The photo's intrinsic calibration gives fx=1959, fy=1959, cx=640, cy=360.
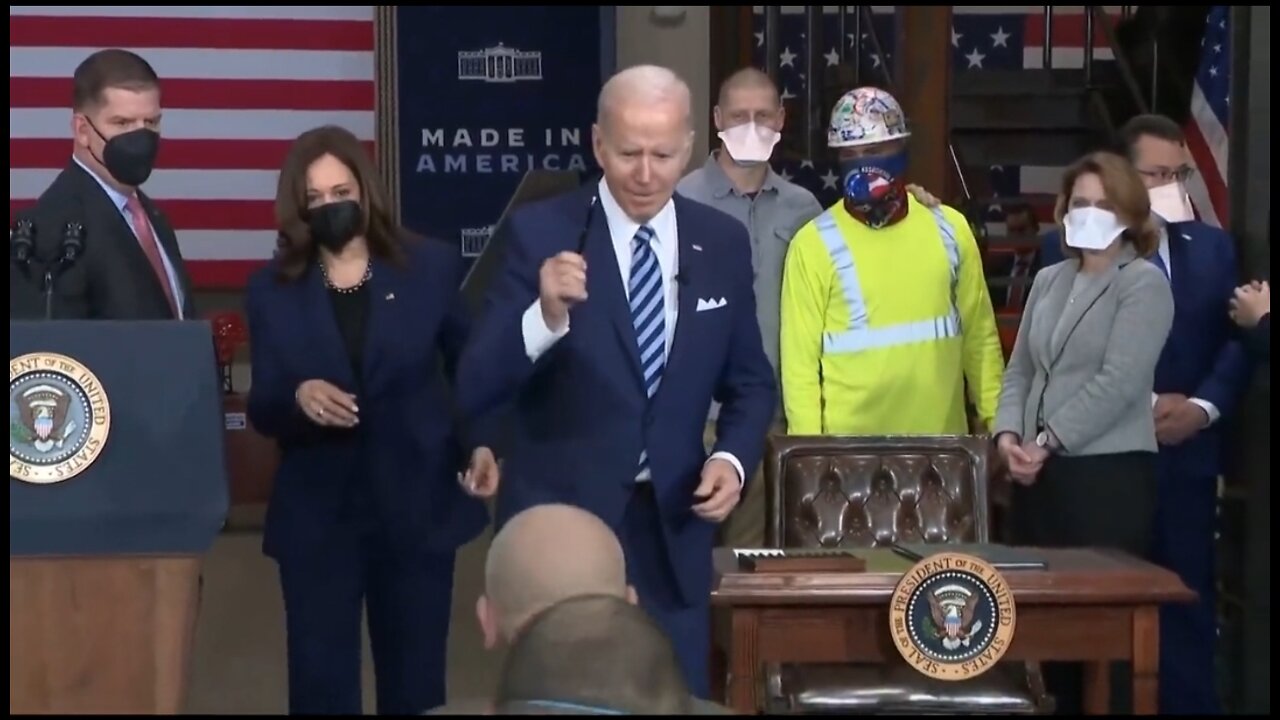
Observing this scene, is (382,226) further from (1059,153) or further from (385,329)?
(1059,153)

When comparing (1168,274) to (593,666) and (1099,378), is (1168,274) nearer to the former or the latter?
(1099,378)

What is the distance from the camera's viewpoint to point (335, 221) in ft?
12.8

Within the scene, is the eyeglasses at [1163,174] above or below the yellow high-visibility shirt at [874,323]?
above

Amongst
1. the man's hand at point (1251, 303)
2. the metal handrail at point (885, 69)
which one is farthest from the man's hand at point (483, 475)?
the metal handrail at point (885, 69)

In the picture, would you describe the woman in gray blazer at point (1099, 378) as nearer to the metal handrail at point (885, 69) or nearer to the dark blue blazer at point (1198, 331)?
the dark blue blazer at point (1198, 331)

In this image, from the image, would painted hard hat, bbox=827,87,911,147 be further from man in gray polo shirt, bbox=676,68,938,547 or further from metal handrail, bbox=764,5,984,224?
metal handrail, bbox=764,5,984,224

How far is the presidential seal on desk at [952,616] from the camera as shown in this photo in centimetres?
356

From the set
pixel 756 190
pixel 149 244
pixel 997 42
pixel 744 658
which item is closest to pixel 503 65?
pixel 997 42

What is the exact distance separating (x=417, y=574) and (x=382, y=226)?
705 millimetres

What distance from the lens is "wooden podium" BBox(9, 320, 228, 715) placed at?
10.4 ft

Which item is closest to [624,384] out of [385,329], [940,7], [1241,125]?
[385,329]

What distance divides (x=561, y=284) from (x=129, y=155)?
136 centimetres

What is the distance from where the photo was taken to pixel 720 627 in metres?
3.90

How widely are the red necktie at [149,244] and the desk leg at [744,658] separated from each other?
1356 mm
